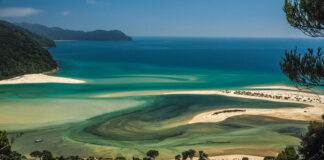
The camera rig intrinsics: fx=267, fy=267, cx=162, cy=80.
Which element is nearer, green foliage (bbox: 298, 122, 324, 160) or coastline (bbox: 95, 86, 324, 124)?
green foliage (bbox: 298, 122, 324, 160)

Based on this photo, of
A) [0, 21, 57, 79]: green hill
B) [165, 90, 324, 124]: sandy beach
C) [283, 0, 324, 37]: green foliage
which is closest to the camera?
[283, 0, 324, 37]: green foliage

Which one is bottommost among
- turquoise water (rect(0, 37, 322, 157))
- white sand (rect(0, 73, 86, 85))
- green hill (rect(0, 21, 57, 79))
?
turquoise water (rect(0, 37, 322, 157))

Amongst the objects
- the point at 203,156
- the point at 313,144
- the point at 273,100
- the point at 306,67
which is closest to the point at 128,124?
the point at 203,156

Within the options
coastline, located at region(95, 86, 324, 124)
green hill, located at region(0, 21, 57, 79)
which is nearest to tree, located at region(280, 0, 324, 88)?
coastline, located at region(95, 86, 324, 124)

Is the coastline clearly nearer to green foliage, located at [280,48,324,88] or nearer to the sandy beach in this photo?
the sandy beach

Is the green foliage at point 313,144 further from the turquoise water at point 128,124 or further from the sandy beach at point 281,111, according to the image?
the sandy beach at point 281,111

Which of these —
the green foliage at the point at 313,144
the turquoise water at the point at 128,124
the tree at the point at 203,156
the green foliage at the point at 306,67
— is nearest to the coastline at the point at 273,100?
the turquoise water at the point at 128,124

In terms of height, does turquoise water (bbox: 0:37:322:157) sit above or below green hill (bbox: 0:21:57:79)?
below
